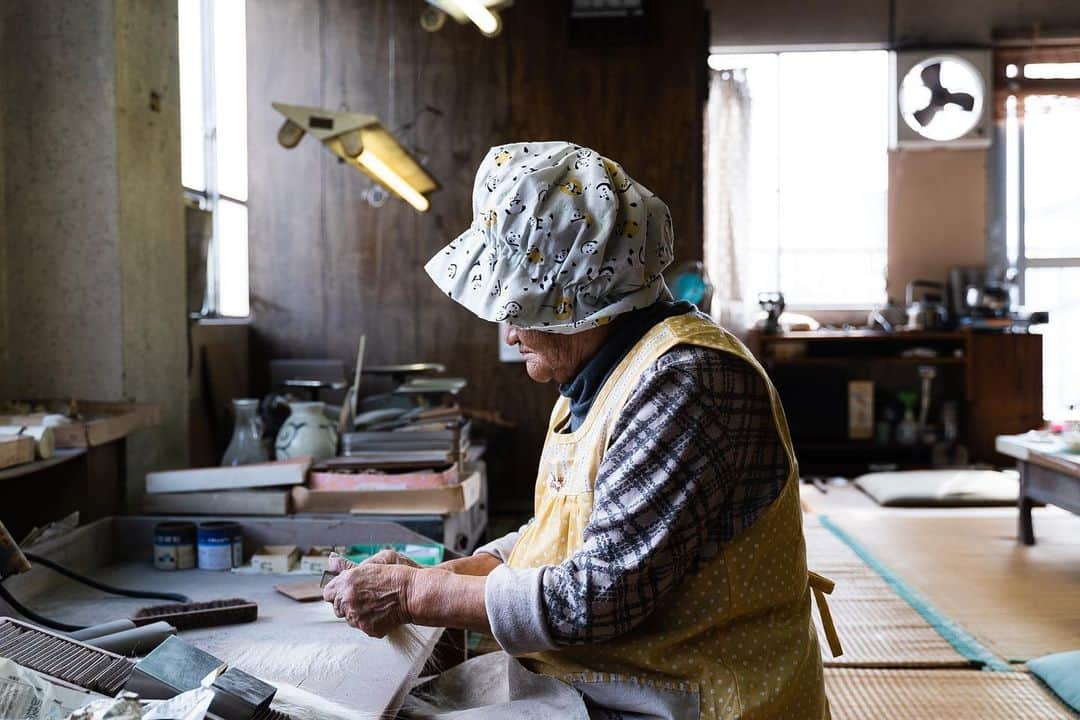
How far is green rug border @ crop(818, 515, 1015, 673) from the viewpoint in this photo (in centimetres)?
311

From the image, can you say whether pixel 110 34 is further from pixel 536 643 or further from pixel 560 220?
pixel 536 643

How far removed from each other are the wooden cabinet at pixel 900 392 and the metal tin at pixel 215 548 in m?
5.05

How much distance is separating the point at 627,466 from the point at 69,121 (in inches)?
87.8

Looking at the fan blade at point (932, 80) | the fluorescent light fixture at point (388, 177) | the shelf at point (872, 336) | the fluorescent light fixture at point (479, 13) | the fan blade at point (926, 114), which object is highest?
the fan blade at point (932, 80)

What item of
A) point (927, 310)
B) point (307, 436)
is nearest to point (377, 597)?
point (307, 436)

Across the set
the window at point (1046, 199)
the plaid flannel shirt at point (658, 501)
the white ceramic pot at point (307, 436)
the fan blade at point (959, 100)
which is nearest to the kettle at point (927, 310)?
the window at point (1046, 199)

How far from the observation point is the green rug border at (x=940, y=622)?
3.11m

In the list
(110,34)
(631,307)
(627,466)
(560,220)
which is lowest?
(627,466)

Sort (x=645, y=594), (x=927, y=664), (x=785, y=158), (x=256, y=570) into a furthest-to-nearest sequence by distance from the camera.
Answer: (x=785, y=158) < (x=927, y=664) < (x=256, y=570) < (x=645, y=594)

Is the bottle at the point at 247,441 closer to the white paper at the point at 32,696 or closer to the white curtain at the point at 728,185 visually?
the white paper at the point at 32,696

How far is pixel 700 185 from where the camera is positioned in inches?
226

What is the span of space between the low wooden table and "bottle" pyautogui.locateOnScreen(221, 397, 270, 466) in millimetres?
3160

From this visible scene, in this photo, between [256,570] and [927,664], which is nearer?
[256,570]

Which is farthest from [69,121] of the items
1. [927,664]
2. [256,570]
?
[927,664]
